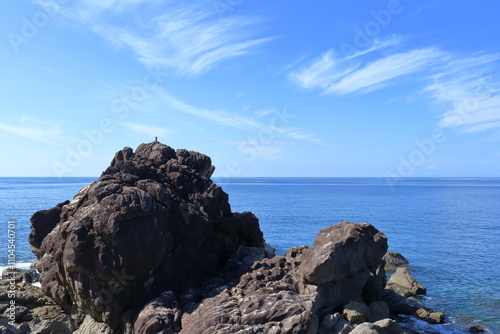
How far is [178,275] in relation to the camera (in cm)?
2669

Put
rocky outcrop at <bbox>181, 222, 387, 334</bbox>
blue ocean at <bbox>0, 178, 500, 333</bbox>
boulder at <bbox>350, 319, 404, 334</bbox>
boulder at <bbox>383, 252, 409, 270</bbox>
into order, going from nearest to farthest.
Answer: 1. rocky outcrop at <bbox>181, 222, 387, 334</bbox>
2. boulder at <bbox>350, 319, 404, 334</bbox>
3. blue ocean at <bbox>0, 178, 500, 333</bbox>
4. boulder at <bbox>383, 252, 409, 270</bbox>

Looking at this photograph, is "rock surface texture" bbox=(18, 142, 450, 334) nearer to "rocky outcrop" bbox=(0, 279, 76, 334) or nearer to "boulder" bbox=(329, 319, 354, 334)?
"boulder" bbox=(329, 319, 354, 334)

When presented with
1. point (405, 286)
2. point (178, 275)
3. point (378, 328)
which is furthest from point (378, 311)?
point (405, 286)

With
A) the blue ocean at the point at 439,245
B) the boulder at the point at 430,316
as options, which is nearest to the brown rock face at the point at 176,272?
the boulder at the point at 430,316

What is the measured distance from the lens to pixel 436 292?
41188mm

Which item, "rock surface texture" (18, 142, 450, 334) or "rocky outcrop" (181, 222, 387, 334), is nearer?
"rocky outcrop" (181, 222, 387, 334)

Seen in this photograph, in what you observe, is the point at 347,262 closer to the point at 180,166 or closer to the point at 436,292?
the point at 180,166

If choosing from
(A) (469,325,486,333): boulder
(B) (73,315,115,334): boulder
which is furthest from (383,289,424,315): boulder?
(B) (73,315,115,334): boulder

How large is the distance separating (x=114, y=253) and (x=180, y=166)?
11.1 meters

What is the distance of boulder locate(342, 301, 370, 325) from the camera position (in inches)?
961

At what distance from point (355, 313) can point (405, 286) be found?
18375 millimetres

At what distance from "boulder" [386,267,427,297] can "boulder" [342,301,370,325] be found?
50.9 feet

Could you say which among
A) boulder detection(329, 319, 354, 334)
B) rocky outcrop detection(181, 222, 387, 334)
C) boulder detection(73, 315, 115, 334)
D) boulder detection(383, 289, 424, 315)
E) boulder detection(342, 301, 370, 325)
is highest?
rocky outcrop detection(181, 222, 387, 334)

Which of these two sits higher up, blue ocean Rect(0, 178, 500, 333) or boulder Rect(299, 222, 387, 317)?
boulder Rect(299, 222, 387, 317)
